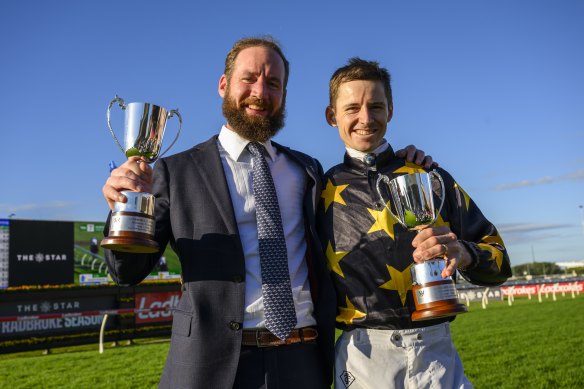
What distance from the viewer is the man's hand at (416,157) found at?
3122 millimetres

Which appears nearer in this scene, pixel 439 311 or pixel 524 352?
pixel 439 311

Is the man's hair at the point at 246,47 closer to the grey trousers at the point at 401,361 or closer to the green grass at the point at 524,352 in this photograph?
the grey trousers at the point at 401,361

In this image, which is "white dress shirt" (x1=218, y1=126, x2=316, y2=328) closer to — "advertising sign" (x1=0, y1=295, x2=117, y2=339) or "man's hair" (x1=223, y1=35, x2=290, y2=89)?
"man's hair" (x1=223, y1=35, x2=290, y2=89)

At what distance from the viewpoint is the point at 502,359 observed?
9.23 metres

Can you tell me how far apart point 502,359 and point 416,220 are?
767 centimetres

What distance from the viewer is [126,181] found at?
2258 mm

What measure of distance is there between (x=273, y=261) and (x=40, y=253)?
685 inches

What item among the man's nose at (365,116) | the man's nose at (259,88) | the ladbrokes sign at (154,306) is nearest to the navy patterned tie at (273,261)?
the man's nose at (259,88)

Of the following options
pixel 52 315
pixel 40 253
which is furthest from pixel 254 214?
pixel 40 253

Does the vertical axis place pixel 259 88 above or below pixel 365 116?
above

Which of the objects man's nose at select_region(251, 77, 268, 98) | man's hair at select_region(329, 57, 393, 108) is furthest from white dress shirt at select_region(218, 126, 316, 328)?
man's hair at select_region(329, 57, 393, 108)

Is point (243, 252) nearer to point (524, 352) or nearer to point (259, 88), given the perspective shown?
point (259, 88)

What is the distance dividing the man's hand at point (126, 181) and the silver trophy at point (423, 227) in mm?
1099

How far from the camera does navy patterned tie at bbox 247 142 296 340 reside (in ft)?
7.96
